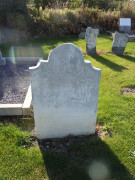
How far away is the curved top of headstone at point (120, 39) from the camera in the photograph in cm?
763

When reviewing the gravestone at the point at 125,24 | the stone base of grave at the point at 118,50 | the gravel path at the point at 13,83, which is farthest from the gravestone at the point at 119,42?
the gravestone at the point at 125,24

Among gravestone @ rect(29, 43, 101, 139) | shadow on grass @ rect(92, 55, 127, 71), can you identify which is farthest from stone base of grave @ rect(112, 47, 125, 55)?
gravestone @ rect(29, 43, 101, 139)

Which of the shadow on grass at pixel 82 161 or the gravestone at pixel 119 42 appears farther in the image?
the gravestone at pixel 119 42

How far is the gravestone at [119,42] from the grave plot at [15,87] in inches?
157

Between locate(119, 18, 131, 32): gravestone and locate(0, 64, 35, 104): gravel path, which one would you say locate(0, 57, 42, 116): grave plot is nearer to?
locate(0, 64, 35, 104): gravel path

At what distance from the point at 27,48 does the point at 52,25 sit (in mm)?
3504

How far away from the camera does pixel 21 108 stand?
3.78 m

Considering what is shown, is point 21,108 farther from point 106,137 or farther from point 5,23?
point 5,23

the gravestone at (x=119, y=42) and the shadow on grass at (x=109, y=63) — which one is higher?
the gravestone at (x=119, y=42)

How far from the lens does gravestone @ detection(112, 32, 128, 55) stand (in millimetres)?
7660

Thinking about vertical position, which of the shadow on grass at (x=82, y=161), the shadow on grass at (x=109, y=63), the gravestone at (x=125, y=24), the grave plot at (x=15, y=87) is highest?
the gravestone at (x=125, y=24)

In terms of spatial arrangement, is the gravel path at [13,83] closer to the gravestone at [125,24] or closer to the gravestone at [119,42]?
the gravestone at [119,42]

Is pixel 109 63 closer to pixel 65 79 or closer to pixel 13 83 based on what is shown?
pixel 13 83

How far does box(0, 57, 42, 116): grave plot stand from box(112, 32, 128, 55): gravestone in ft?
13.1
